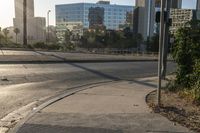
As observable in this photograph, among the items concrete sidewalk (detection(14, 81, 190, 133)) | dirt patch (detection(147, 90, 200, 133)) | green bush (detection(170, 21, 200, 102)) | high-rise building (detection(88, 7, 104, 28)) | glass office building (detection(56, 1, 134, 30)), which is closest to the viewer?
concrete sidewalk (detection(14, 81, 190, 133))

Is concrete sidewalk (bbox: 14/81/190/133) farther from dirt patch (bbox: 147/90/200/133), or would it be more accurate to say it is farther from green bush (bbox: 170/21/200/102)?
green bush (bbox: 170/21/200/102)

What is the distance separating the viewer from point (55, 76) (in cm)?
1684

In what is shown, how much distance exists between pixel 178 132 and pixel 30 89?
7.06 m

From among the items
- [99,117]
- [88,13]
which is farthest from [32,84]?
[88,13]

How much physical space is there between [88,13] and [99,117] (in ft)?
431

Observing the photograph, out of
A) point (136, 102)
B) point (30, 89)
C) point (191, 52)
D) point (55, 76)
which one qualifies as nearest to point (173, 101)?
point (136, 102)

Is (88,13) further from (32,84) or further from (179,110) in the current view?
(179,110)

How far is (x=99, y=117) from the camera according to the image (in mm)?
7859

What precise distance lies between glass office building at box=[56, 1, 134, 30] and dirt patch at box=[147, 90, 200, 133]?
414 feet

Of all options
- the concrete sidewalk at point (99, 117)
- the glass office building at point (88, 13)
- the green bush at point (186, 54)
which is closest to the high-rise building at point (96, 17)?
the glass office building at point (88, 13)

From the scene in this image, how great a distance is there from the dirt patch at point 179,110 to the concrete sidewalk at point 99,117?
8.2 inches

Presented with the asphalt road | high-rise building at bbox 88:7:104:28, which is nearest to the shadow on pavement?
the asphalt road

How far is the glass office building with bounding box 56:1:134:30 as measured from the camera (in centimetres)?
13762

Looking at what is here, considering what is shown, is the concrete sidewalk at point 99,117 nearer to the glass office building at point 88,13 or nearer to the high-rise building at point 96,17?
the high-rise building at point 96,17
